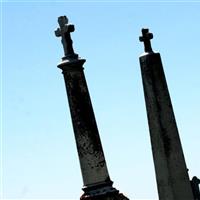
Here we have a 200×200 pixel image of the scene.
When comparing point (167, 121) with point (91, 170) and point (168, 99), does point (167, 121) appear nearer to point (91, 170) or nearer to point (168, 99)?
point (168, 99)

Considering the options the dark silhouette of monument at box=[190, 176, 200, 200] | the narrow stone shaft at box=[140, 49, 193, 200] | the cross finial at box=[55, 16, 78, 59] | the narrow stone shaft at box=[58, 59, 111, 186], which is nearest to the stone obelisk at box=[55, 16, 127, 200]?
the narrow stone shaft at box=[58, 59, 111, 186]

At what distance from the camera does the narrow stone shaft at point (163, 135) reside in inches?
930

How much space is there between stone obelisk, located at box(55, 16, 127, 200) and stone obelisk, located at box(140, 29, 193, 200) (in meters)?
2.45

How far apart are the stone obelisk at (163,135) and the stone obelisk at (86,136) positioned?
2.45 meters

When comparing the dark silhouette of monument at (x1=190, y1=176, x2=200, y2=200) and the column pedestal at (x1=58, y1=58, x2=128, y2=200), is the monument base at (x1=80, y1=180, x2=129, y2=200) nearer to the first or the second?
the column pedestal at (x1=58, y1=58, x2=128, y2=200)

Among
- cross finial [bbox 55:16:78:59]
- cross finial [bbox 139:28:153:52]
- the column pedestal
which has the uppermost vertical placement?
cross finial [bbox 139:28:153:52]

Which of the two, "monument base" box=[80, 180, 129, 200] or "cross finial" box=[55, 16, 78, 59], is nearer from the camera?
"monument base" box=[80, 180, 129, 200]

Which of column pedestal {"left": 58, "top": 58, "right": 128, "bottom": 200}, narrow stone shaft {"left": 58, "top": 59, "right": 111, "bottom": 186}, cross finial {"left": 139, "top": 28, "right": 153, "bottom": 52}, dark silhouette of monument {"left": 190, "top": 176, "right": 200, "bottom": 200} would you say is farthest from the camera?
cross finial {"left": 139, "top": 28, "right": 153, "bottom": 52}

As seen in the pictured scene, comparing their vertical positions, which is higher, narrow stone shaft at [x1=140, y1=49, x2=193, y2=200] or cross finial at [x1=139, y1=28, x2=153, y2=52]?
cross finial at [x1=139, y1=28, x2=153, y2=52]

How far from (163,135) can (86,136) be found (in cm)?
278

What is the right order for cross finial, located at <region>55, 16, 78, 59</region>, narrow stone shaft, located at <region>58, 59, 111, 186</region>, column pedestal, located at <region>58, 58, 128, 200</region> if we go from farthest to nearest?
1. cross finial, located at <region>55, 16, 78, 59</region>
2. narrow stone shaft, located at <region>58, 59, 111, 186</region>
3. column pedestal, located at <region>58, 58, 128, 200</region>

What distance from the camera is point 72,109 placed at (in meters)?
22.0

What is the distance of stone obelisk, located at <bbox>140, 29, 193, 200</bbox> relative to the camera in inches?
930

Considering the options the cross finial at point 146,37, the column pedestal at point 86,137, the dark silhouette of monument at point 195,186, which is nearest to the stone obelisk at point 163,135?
the dark silhouette of monument at point 195,186
